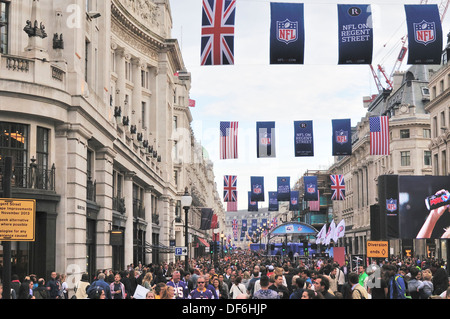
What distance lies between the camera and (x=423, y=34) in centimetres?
2462

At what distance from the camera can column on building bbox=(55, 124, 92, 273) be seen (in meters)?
23.8

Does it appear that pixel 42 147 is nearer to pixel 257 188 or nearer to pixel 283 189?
pixel 257 188

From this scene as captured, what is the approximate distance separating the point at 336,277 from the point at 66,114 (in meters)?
10.9

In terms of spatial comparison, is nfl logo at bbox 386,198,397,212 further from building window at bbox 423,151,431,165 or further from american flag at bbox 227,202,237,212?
building window at bbox 423,151,431,165

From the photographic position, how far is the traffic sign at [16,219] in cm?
1112

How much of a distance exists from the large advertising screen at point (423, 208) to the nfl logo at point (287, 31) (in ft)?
41.6

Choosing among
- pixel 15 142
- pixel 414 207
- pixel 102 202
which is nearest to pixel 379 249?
pixel 414 207

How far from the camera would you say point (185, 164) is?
253 feet

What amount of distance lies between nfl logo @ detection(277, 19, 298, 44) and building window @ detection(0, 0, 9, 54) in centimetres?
944

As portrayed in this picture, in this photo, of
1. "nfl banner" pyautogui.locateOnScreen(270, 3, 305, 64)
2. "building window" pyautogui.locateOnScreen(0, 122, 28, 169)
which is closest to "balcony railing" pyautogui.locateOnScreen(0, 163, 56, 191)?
"building window" pyautogui.locateOnScreen(0, 122, 28, 169)

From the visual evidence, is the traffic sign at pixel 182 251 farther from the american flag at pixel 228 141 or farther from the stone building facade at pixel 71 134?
the american flag at pixel 228 141

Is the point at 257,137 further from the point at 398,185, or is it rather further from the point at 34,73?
the point at 34,73

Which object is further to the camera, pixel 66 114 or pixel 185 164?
pixel 185 164
